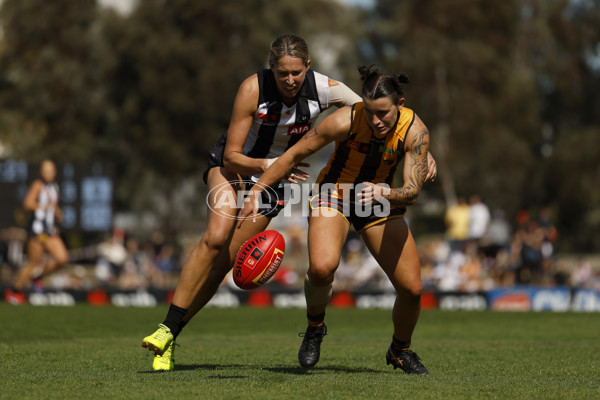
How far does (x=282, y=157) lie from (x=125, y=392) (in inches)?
81.9

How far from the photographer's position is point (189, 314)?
6.96 meters

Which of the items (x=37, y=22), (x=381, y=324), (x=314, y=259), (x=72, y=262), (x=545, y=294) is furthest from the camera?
(x=37, y=22)

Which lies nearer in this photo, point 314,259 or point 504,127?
point 314,259

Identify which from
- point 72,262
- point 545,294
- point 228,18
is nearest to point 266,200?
point 545,294

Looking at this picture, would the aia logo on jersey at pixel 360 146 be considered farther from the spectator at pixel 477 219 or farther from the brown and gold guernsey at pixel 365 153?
the spectator at pixel 477 219

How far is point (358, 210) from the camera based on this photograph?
6641mm

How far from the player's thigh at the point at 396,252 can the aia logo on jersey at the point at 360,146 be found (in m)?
0.54

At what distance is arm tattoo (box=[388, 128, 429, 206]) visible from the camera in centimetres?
636

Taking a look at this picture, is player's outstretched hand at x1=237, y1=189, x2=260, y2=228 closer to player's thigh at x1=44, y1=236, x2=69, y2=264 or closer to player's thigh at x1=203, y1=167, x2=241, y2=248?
player's thigh at x1=203, y1=167, x2=241, y2=248

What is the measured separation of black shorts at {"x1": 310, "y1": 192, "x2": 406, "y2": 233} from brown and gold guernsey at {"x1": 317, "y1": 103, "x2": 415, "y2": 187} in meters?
0.15

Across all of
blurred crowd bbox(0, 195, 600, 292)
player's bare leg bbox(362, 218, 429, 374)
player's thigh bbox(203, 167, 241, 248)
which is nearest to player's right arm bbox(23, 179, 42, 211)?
blurred crowd bbox(0, 195, 600, 292)

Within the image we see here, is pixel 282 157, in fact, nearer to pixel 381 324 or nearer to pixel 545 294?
pixel 381 324

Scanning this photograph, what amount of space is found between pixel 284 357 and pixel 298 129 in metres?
2.16

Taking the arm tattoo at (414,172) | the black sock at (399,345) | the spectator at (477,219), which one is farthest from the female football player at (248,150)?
the spectator at (477,219)
